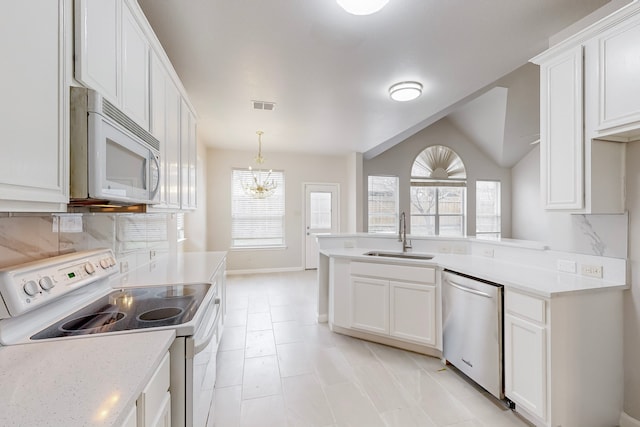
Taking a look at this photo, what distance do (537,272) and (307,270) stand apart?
15.4ft

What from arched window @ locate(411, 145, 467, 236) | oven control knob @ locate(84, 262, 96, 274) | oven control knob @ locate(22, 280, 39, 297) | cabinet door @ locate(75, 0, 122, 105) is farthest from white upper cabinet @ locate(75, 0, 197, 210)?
arched window @ locate(411, 145, 467, 236)

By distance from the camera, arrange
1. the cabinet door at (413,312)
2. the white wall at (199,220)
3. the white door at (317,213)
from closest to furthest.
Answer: the cabinet door at (413,312), the white wall at (199,220), the white door at (317,213)

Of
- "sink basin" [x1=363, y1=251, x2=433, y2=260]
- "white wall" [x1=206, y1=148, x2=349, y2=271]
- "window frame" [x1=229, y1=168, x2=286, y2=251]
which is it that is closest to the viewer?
"sink basin" [x1=363, y1=251, x2=433, y2=260]

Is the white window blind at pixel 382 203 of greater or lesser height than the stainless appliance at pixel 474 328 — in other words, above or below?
above

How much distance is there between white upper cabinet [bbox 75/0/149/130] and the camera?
1.06m

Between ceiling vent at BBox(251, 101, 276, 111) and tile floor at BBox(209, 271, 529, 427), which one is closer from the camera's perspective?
tile floor at BBox(209, 271, 529, 427)

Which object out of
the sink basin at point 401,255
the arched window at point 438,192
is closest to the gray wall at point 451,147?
the arched window at point 438,192

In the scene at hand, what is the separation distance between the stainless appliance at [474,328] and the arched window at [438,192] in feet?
14.9

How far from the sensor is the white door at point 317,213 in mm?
→ 6336

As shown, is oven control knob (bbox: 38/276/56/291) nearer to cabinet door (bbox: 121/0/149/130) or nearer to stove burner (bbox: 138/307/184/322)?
stove burner (bbox: 138/307/184/322)

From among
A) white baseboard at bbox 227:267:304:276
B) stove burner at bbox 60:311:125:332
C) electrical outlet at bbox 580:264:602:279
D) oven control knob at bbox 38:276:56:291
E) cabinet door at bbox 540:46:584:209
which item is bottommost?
white baseboard at bbox 227:267:304:276

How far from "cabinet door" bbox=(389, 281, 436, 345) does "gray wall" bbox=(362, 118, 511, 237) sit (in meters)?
3.91

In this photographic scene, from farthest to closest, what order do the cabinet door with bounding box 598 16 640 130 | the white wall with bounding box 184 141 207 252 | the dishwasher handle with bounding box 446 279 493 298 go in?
the white wall with bounding box 184 141 207 252 → the dishwasher handle with bounding box 446 279 493 298 → the cabinet door with bounding box 598 16 640 130

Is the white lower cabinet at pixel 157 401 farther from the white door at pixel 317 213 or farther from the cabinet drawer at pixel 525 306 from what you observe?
the white door at pixel 317 213
